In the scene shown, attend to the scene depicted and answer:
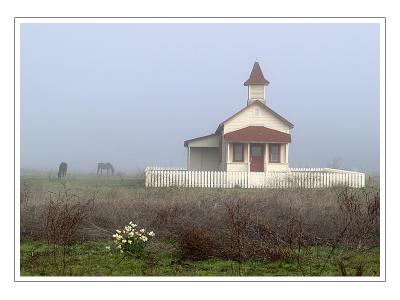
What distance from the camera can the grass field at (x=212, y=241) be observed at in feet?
28.5

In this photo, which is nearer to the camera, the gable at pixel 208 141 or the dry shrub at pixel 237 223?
the dry shrub at pixel 237 223

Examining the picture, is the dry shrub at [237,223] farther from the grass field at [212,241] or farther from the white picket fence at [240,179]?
the white picket fence at [240,179]

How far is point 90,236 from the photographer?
1094 centimetres

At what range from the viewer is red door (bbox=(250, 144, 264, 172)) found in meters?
25.1

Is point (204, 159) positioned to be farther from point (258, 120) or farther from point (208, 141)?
point (258, 120)

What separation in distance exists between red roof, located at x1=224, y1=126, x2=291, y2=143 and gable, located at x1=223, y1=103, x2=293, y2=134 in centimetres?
43

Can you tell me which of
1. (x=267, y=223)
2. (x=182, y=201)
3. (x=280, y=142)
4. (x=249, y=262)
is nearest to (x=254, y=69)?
(x=280, y=142)

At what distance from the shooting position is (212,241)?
31.7 feet

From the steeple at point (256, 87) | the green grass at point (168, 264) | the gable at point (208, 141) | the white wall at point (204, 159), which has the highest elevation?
the steeple at point (256, 87)

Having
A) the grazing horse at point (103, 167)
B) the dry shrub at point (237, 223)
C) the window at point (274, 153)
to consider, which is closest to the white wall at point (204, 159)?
the window at point (274, 153)

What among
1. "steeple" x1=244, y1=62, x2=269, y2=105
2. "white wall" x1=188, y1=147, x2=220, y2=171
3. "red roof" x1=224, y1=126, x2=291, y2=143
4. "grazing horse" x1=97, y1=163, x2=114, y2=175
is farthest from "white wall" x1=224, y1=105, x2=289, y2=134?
"grazing horse" x1=97, y1=163, x2=114, y2=175

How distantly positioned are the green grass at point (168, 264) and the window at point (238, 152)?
49.5 ft

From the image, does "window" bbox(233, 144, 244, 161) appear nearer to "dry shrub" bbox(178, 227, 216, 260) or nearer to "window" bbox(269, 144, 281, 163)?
"window" bbox(269, 144, 281, 163)
